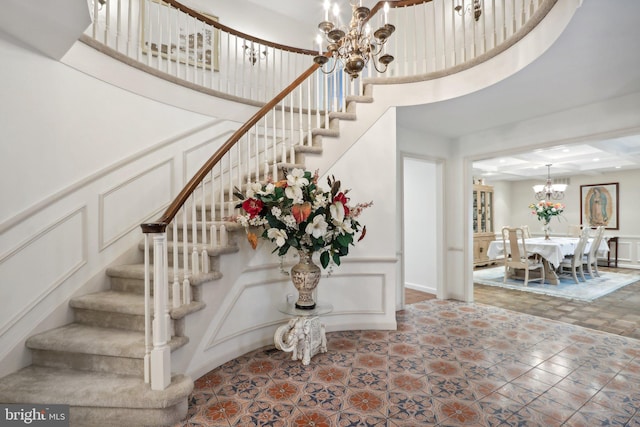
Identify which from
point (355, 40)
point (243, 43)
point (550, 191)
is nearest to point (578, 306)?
point (550, 191)

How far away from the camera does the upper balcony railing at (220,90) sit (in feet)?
6.67

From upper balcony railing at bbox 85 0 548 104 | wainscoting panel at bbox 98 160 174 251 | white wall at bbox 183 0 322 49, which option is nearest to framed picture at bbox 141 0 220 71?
upper balcony railing at bbox 85 0 548 104

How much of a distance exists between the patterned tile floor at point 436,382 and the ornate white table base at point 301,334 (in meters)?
0.09

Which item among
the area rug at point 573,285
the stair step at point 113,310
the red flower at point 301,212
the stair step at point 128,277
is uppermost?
the red flower at point 301,212

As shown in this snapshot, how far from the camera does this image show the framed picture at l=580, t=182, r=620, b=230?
26.9 ft

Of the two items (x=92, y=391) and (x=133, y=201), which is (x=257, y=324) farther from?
(x=133, y=201)

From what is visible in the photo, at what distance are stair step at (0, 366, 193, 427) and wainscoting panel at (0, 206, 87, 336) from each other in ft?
1.71

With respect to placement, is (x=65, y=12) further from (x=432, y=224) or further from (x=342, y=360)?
(x=432, y=224)

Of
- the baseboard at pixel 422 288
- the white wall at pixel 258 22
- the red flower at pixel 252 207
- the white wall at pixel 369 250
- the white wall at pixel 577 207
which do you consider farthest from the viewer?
the white wall at pixel 577 207

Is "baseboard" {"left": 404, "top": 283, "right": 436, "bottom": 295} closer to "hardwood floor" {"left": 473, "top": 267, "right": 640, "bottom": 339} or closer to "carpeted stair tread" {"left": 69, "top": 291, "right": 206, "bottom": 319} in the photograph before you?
"hardwood floor" {"left": 473, "top": 267, "right": 640, "bottom": 339}

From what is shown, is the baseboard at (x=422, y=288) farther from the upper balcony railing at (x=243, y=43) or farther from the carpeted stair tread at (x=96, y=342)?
the carpeted stair tread at (x=96, y=342)

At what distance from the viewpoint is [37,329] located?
2.26 m

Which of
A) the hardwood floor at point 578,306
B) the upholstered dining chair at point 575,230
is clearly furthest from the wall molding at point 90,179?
the upholstered dining chair at point 575,230

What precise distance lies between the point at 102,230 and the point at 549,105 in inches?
185
